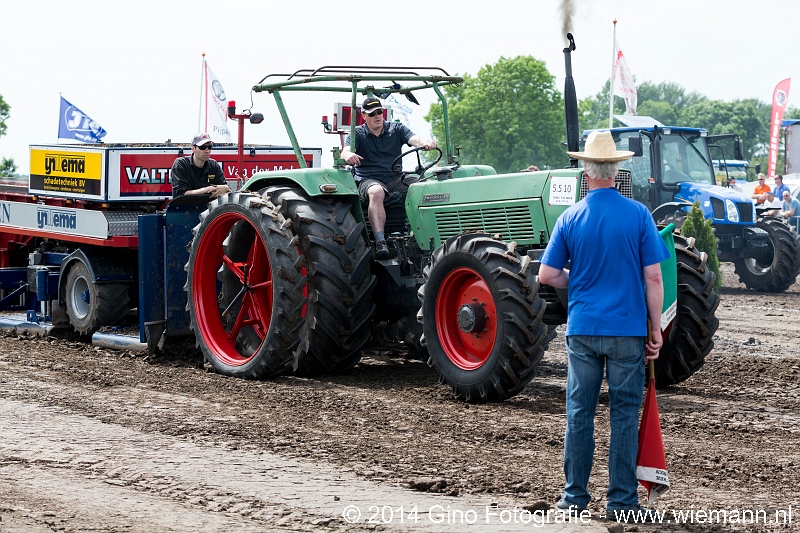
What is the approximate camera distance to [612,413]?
4.84 m

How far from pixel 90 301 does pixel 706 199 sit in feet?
31.6

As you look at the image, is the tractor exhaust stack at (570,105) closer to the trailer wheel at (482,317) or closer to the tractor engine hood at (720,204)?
the trailer wheel at (482,317)

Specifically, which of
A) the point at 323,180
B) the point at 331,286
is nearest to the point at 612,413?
the point at 331,286

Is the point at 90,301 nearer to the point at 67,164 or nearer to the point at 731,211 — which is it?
the point at 67,164

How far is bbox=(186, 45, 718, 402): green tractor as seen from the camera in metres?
7.40

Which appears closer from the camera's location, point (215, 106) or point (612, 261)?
point (612, 261)

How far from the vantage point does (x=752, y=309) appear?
1445cm

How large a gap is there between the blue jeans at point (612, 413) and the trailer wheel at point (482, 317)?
222cm

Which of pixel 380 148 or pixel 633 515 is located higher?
pixel 380 148

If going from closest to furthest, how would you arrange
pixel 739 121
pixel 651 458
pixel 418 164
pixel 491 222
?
1. pixel 651 458
2. pixel 491 222
3. pixel 418 164
4. pixel 739 121

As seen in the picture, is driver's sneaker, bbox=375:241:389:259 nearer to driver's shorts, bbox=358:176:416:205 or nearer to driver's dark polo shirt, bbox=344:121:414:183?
driver's shorts, bbox=358:176:416:205

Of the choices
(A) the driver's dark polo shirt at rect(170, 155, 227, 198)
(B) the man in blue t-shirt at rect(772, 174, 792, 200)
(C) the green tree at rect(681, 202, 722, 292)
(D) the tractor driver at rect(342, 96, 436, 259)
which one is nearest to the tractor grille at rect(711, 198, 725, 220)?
(C) the green tree at rect(681, 202, 722, 292)

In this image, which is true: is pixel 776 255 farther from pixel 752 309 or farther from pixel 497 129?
pixel 497 129

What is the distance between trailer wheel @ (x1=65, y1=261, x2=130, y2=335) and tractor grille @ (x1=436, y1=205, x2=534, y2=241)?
345 centimetres
